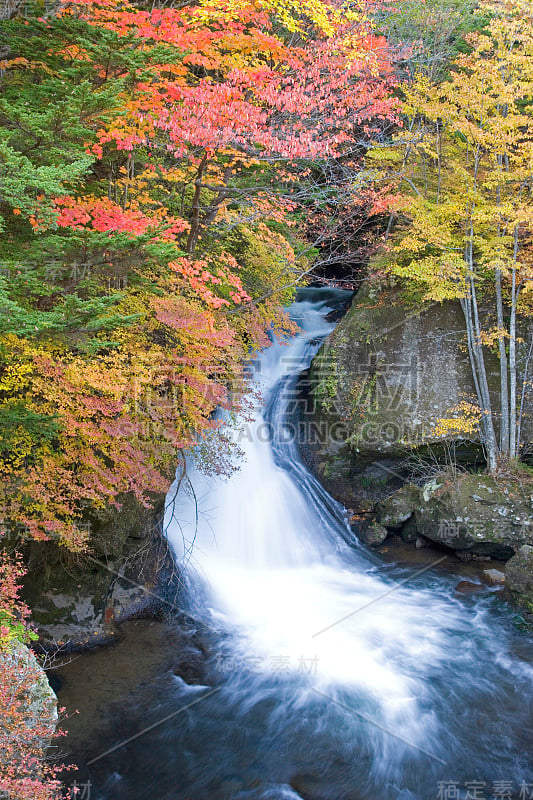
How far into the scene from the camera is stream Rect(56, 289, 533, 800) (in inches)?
226

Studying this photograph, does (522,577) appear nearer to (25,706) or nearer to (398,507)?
(398,507)

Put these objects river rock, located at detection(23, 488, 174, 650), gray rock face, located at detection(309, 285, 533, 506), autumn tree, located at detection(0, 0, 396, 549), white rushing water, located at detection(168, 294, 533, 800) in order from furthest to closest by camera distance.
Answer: gray rock face, located at detection(309, 285, 533, 506), river rock, located at detection(23, 488, 174, 650), white rushing water, located at detection(168, 294, 533, 800), autumn tree, located at detection(0, 0, 396, 549)

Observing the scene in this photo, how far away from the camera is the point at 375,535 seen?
1091cm

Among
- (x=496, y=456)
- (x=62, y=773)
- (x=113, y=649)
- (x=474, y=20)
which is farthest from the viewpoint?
(x=474, y=20)

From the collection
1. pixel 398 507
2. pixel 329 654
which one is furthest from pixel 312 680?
pixel 398 507

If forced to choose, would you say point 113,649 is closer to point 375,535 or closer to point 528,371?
point 375,535

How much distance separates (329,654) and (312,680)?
0.57m

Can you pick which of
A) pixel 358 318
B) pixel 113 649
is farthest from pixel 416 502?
pixel 113 649

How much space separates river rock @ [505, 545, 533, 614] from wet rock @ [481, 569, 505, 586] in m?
0.90

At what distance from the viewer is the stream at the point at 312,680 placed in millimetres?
5750

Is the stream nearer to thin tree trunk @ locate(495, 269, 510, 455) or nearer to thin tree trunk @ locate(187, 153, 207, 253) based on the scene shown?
thin tree trunk @ locate(495, 269, 510, 455)

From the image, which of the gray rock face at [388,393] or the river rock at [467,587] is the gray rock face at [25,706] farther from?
the gray rock face at [388,393]

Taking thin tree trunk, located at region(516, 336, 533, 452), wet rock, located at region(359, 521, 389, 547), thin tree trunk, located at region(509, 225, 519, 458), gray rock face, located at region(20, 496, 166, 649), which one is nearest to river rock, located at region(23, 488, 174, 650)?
gray rock face, located at region(20, 496, 166, 649)

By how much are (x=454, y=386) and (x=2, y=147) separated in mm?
9384
